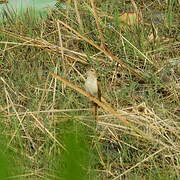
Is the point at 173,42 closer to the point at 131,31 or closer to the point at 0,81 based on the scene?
the point at 131,31

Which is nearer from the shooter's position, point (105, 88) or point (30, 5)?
point (105, 88)

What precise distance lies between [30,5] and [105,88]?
122cm

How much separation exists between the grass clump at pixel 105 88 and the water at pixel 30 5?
14 cm

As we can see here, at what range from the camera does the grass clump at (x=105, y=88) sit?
1758 millimetres

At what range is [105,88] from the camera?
2.29 meters

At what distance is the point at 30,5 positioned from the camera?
3289 mm

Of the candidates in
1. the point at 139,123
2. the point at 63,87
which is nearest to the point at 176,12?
the point at 63,87

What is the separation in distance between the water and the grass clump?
14 cm

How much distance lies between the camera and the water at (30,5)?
3.18m

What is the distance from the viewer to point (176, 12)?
2975 millimetres

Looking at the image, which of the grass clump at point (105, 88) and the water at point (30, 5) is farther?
the water at point (30, 5)

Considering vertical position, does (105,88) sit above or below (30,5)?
below

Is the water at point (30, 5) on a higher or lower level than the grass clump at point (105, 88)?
higher

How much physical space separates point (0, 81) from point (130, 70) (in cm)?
63
